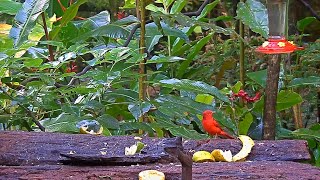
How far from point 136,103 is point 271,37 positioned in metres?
0.48

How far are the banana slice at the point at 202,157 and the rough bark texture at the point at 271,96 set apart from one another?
2.87ft

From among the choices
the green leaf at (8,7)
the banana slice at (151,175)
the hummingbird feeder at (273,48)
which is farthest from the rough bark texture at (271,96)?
the banana slice at (151,175)

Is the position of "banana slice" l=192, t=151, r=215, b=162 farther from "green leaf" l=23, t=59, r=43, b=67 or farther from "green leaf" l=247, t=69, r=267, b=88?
"green leaf" l=247, t=69, r=267, b=88

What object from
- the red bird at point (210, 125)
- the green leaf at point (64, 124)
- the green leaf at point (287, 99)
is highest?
the green leaf at point (64, 124)

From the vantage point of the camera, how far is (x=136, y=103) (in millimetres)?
1765

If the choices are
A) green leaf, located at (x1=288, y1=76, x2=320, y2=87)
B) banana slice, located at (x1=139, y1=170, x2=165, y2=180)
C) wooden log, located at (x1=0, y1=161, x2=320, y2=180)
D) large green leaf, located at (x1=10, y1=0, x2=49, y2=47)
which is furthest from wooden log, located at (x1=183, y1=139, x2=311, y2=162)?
green leaf, located at (x1=288, y1=76, x2=320, y2=87)

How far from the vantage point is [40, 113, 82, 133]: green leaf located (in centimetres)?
164

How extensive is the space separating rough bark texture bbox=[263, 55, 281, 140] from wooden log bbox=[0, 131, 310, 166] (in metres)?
0.75

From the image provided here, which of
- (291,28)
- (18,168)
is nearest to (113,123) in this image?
(18,168)

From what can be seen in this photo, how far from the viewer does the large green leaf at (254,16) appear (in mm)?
2070

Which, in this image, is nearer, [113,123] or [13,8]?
[113,123]

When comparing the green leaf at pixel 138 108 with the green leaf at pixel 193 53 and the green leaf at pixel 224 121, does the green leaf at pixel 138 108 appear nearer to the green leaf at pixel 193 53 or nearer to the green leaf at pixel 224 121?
the green leaf at pixel 224 121

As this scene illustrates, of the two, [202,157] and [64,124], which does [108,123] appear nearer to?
[64,124]

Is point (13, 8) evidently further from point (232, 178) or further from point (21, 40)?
point (232, 178)
